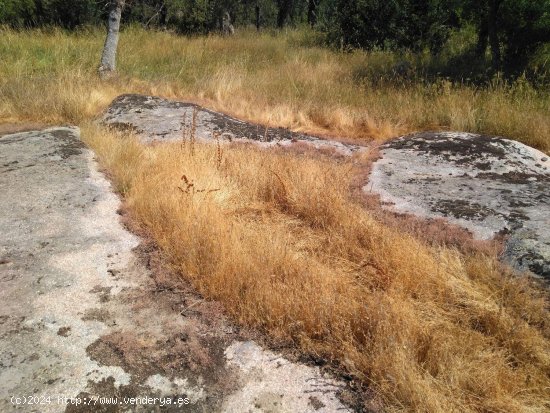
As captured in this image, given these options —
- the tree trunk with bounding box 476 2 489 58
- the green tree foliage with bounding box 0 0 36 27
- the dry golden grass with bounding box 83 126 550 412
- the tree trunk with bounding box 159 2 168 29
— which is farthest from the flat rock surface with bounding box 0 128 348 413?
the tree trunk with bounding box 159 2 168 29

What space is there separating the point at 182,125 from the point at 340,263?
322 cm

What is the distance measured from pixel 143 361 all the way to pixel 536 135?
5.82 m

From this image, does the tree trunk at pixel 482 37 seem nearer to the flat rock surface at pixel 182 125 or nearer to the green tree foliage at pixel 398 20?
the green tree foliage at pixel 398 20

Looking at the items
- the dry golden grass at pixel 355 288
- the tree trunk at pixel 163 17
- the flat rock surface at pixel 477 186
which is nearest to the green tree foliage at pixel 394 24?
the tree trunk at pixel 163 17

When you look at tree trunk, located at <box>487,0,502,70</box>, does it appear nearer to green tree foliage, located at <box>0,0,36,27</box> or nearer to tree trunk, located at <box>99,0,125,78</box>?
tree trunk, located at <box>99,0,125,78</box>

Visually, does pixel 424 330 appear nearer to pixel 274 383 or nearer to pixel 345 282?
pixel 345 282

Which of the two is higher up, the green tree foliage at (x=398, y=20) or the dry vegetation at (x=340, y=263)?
the green tree foliage at (x=398, y=20)

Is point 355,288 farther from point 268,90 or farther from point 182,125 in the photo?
point 268,90

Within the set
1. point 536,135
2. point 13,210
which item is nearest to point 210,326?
point 13,210

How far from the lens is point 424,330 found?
83.1 inches

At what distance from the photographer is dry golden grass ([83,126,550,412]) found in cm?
192

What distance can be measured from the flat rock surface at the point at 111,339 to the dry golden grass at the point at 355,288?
0.20 metres

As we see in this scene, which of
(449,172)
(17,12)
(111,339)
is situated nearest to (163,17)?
(17,12)

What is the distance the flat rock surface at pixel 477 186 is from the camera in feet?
9.79
